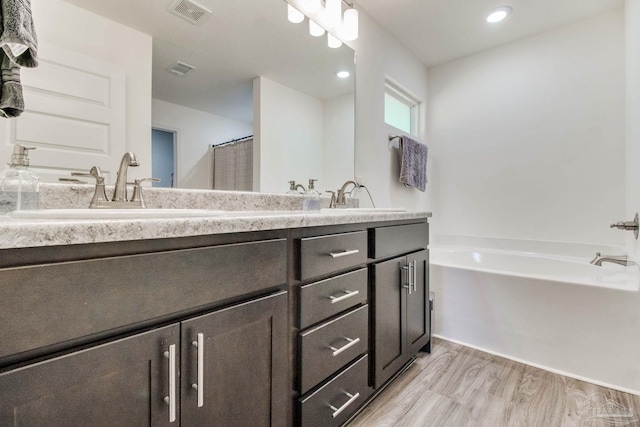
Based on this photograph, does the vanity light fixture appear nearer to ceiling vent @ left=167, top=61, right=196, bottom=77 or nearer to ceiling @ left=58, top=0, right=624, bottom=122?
ceiling @ left=58, top=0, right=624, bottom=122

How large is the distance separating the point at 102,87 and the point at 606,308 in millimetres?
2512

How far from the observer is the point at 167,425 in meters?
0.63

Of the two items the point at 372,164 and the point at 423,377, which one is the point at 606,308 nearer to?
the point at 423,377

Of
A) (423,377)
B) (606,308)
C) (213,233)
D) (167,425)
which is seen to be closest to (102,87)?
(213,233)

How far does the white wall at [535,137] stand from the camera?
89.9 inches

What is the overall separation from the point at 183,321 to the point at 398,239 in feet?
3.46

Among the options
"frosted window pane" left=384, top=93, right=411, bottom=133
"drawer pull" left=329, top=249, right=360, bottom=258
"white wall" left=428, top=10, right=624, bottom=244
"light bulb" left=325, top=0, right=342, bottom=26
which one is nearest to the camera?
"drawer pull" left=329, top=249, right=360, bottom=258

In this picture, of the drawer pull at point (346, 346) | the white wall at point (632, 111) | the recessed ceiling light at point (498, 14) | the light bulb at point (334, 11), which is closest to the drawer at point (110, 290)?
the drawer pull at point (346, 346)

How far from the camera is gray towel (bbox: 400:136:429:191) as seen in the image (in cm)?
256

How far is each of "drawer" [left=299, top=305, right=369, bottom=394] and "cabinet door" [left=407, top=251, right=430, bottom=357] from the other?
0.42 m

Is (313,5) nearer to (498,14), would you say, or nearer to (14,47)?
(498,14)

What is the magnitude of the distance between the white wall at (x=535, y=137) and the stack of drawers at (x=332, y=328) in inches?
83.5

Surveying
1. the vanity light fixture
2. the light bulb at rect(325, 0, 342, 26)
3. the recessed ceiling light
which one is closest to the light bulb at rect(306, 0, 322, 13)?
the vanity light fixture

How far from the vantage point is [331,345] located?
1.06 meters
